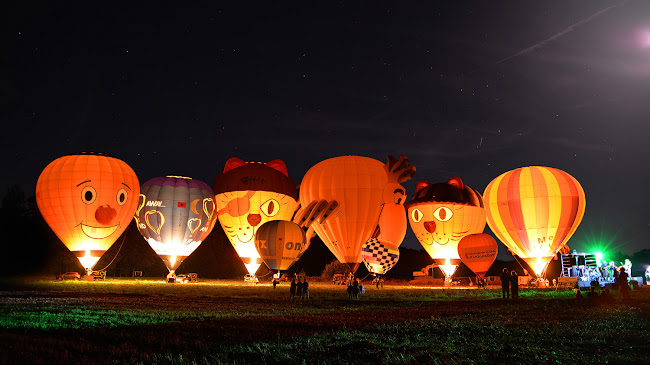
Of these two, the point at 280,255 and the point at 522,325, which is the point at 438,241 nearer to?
the point at 280,255

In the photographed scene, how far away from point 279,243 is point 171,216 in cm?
832

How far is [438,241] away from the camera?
33375 millimetres

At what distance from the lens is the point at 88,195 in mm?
29016

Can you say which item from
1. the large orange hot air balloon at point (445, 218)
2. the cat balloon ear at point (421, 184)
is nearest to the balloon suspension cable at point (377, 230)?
the large orange hot air balloon at point (445, 218)

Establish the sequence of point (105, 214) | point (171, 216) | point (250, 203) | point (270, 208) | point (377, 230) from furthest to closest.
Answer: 1. point (270, 208)
2. point (250, 203)
3. point (171, 216)
4. point (377, 230)
5. point (105, 214)

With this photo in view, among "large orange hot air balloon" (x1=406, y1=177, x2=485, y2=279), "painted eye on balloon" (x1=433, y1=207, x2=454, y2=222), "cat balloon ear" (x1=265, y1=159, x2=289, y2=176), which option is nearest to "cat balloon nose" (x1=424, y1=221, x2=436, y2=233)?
"large orange hot air balloon" (x1=406, y1=177, x2=485, y2=279)

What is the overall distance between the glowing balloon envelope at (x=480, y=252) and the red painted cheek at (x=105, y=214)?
2083 cm

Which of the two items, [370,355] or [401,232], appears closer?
[370,355]

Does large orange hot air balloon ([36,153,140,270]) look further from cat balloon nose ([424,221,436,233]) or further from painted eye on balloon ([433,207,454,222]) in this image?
painted eye on balloon ([433,207,454,222])

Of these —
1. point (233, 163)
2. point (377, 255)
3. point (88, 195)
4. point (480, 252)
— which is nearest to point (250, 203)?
point (233, 163)

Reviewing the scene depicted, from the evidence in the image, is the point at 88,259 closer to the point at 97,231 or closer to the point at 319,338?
the point at 97,231

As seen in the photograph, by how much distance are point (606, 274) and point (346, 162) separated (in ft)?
51.1

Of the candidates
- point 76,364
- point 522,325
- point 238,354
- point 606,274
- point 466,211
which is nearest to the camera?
point 76,364

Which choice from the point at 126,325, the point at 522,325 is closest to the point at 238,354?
the point at 126,325
